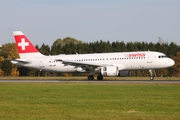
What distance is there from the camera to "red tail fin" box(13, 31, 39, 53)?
57.3 metres

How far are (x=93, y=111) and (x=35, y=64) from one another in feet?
128

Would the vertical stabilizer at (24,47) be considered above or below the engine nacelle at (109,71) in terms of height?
above

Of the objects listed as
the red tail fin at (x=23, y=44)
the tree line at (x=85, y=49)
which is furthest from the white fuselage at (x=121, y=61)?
the tree line at (x=85, y=49)

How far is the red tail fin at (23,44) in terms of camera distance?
57.3m

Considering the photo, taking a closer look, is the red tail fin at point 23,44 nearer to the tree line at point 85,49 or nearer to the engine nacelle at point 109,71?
the engine nacelle at point 109,71

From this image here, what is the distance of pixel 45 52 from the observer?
110 metres

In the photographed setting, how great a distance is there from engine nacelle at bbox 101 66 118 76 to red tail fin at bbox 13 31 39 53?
1174cm

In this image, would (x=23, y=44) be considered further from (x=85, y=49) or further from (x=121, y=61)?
(x=85, y=49)

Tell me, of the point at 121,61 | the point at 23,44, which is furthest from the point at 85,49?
the point at 121,61

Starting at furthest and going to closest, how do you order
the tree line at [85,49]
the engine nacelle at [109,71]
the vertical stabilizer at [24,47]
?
the tree line at [85,49], the vertical stabilizer at [24,47], the engine nacelle at [109,71]

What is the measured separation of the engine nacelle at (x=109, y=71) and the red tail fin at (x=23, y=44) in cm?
1174

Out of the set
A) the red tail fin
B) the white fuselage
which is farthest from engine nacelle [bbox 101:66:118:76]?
the red tail fin

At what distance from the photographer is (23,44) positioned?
190 feet

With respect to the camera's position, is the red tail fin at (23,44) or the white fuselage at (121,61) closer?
the white fuselage at (121,61)
